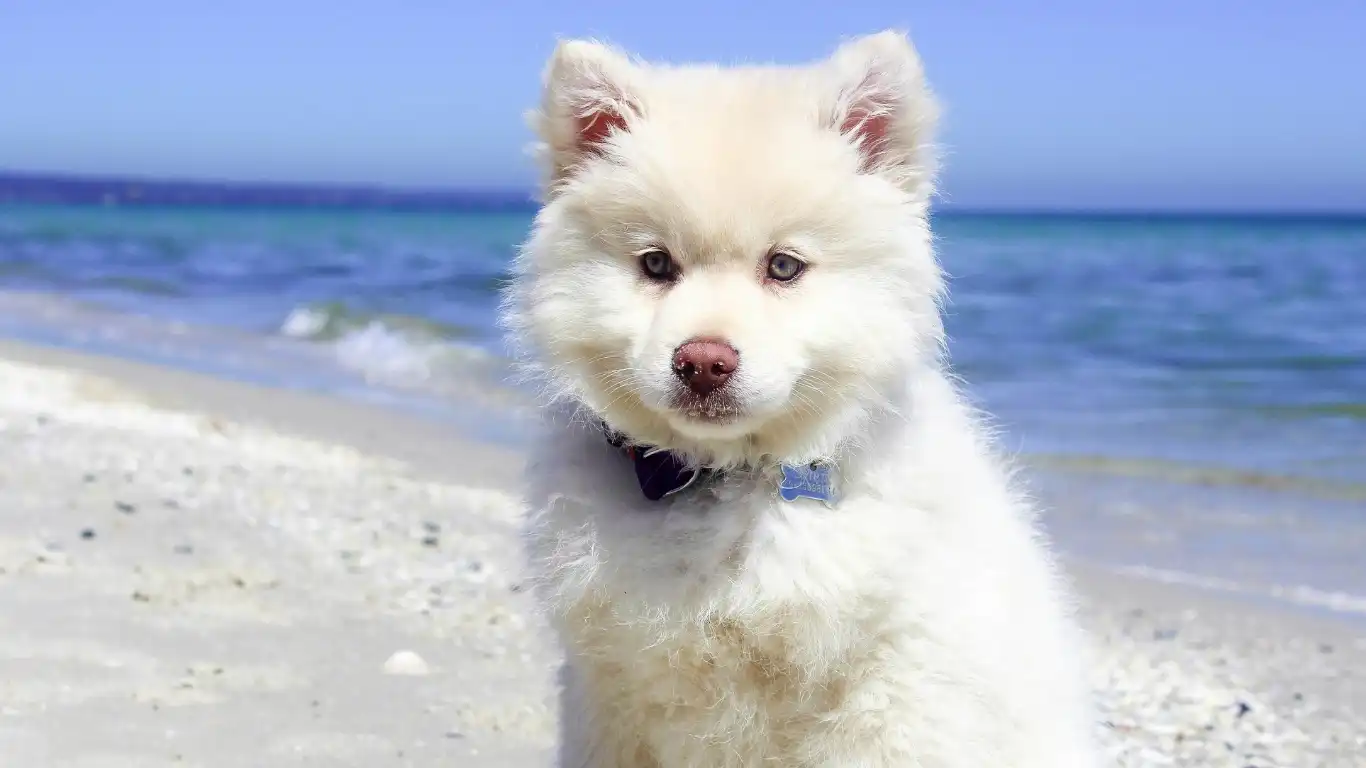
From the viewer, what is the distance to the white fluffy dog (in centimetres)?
277

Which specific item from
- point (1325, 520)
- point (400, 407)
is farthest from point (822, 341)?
point (400, 407)

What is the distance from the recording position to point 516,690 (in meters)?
4.79

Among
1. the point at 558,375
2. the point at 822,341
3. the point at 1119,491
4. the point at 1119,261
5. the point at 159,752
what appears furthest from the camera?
the point at 1119,261

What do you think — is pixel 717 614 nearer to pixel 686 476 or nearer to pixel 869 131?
pixel 686 476

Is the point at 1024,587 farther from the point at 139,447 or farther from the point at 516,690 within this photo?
the point at 139,447

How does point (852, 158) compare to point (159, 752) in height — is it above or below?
above

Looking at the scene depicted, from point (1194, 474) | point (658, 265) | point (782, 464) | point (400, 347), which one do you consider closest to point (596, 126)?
point (658, 265)

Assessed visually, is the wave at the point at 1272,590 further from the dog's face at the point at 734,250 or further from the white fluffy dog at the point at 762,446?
the dog's face at the point at 734,250

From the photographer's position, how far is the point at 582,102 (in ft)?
10.0

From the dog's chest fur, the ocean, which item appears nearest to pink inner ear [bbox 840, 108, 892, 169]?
the ocean

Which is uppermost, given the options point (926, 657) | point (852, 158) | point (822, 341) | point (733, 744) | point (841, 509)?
point (852, 158)

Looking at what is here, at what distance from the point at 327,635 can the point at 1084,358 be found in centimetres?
1164

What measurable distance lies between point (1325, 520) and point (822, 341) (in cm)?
635

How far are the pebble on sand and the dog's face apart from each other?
2.19 metres
